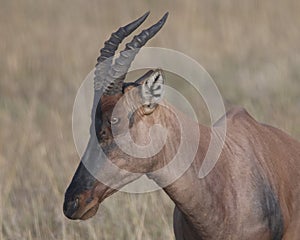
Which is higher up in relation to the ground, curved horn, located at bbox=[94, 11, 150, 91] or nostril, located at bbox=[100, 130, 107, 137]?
curved horn, located at bbox=[94, 11, 150, 91]

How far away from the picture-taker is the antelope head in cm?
529

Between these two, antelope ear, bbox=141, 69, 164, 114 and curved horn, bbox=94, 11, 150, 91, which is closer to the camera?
antelope ear, bbox=141, 69, 164, 114

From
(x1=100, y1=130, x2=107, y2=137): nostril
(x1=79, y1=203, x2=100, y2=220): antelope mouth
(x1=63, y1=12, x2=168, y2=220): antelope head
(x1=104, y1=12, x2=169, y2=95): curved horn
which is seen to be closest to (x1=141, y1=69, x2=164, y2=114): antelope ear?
(x1=63, y1=12, x2=168, y2=220): antelope head

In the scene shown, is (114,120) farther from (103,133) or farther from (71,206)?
(71,206)

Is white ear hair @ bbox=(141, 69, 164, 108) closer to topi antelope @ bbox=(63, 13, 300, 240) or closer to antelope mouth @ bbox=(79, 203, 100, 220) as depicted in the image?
topi antelope @ bbox=(63, 13, 300, 240)

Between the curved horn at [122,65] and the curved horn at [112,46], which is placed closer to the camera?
the curved horn at [122,65]

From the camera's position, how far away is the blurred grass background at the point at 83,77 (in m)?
8.00

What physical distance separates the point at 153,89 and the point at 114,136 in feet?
1.13

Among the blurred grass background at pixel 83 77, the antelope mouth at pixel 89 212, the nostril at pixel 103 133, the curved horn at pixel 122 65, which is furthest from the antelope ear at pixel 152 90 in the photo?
the blurred grass background at pixel 83 77

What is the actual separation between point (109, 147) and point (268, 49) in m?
9.79

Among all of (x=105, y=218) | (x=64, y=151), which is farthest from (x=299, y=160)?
(x=64, y=151)

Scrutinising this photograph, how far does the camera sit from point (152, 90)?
17.5ft

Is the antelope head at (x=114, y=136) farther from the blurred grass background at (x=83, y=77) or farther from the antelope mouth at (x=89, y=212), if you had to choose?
the blurred grass background at (x=83, y=77)

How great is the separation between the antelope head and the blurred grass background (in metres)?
2.13
